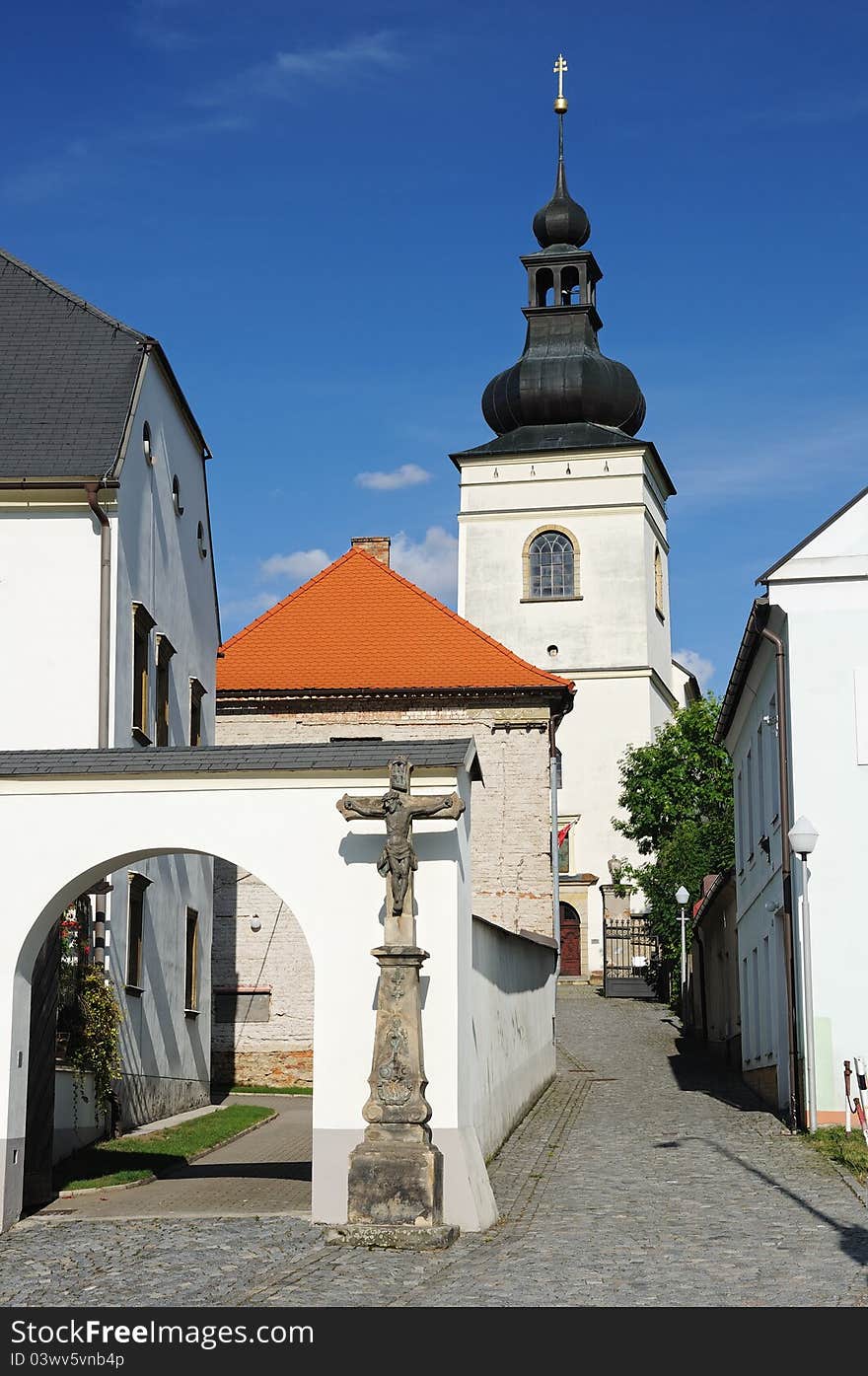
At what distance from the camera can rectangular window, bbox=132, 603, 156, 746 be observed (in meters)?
20.0

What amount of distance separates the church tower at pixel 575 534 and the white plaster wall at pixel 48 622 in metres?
38.0

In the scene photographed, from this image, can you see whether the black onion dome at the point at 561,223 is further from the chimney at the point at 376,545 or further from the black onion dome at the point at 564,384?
the chimney at the point at 376,545

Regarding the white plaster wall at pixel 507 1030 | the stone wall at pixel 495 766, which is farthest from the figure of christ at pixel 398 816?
the stone wall at pixel 495 766

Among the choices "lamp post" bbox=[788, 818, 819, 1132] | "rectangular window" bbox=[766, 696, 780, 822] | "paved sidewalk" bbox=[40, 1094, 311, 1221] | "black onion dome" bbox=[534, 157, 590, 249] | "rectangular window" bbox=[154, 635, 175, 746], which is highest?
"black onion dome" bbox=[534, 157, 590, 249]

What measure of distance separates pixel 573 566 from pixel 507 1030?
41.9m

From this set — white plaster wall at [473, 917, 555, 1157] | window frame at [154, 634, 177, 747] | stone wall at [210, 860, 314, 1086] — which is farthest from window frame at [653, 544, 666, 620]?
window frame at [154, 634, 177, 747]

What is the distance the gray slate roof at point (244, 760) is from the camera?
12.5 m

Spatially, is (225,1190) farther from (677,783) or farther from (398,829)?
(677,783)

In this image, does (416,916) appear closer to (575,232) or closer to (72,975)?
(72,975)

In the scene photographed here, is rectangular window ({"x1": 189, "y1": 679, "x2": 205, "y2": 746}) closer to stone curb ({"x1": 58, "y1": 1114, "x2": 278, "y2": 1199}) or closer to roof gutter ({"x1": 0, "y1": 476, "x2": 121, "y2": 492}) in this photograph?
roof gutter ({"x1": 0, "y1": 476, "x2": 121, "y2": 492})

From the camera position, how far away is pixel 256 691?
32.2 m

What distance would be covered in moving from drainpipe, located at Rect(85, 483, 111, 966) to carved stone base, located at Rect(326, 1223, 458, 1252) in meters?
7.23

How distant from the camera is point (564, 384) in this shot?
198 feet

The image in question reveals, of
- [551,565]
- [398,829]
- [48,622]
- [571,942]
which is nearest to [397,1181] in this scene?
[398,829]
